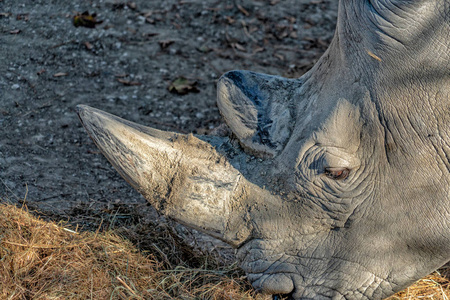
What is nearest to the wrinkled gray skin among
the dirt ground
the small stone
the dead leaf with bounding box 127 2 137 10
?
the dirt ground

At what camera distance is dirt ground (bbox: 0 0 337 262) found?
160 inches

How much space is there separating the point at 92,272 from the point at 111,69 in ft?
9.41

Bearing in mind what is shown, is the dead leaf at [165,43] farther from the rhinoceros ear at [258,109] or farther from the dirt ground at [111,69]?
the rhinoceros ear at [258,109]

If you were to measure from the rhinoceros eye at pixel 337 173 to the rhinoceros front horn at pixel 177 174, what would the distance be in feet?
1.31

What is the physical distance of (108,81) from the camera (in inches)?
208

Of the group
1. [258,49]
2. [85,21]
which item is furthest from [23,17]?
[258,49]

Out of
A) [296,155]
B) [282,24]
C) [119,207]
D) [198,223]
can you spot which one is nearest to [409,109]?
[296,155]

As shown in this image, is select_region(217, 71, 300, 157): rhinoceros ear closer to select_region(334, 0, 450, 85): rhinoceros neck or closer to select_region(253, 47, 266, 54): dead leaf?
select_region(334, 0, 450, 85): rhinoceros neck

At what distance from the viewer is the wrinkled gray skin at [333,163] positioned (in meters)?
2.33

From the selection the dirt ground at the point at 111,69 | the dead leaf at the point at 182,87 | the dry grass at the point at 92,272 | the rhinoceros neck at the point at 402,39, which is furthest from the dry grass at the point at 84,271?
the dead leaf at the point at 182,87

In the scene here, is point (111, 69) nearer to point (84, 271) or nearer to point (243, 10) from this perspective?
point (243, 10)

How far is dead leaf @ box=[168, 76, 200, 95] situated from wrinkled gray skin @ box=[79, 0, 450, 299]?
2443mm

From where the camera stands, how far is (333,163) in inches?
96.5

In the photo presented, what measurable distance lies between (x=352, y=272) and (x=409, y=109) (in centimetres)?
87
